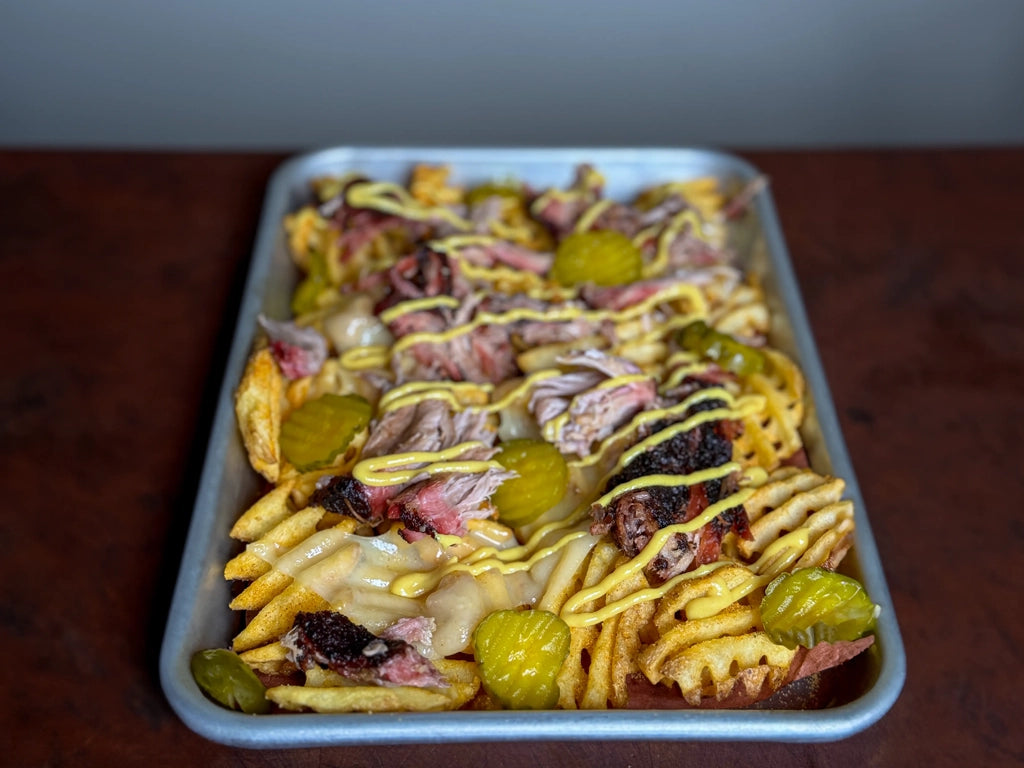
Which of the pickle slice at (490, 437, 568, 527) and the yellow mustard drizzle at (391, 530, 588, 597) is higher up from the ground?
the pickle slice at (490, 437, 568, 527)

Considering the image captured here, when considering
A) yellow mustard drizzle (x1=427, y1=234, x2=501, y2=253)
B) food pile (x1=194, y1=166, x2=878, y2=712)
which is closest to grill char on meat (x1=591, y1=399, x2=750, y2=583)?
food pile (x1=194, y1=166, x2=878, y2=712)

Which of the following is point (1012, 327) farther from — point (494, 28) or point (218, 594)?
point (494, 28)

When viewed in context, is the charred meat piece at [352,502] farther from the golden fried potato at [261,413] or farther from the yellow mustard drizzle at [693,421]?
the yellow mustard drizzle at [693,421]

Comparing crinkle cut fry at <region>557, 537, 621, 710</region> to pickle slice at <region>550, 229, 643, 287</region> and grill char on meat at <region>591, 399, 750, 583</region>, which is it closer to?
grill char on meat at <region>591, 399, 750, 583</region>

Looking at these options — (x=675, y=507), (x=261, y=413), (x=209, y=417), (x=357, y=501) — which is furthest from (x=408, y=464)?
(x=209, y=417)

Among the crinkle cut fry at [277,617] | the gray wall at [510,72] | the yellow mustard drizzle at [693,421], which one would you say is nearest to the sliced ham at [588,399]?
the yellow mustard drizzle at [693,421]
